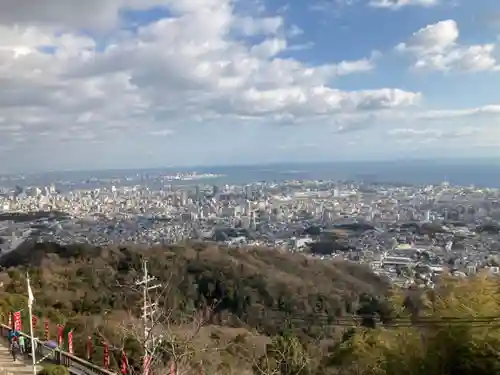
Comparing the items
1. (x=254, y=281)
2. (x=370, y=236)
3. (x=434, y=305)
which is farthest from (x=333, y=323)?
(x=370, y=236)

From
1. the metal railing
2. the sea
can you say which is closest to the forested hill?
the metal railing

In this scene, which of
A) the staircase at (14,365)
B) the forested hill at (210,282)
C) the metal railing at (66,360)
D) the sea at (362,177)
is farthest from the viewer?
the sea at (362,177)

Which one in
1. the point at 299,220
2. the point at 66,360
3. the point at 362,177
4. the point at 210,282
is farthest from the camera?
the point at 362,177

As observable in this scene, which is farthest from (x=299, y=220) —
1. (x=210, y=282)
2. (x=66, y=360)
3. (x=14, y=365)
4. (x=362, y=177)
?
(x=14, y=365)

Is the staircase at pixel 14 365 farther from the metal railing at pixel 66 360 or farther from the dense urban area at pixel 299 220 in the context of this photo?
the dense urban area at pixel 299 220

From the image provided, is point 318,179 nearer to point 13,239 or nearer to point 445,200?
point 445,200

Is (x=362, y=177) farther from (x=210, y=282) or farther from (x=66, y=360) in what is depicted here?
(x=66, y=360)

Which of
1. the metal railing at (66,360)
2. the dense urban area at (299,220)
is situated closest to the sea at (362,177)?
the dense urban area at (299,220)
